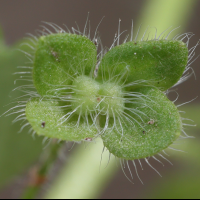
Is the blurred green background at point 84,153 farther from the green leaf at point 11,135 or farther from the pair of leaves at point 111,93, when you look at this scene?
the pair of leaves at point 111,93

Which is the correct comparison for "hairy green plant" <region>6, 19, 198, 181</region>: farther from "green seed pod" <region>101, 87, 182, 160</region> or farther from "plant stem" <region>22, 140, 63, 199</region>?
"plant stem" <region>22, 140, 63, 199</region>

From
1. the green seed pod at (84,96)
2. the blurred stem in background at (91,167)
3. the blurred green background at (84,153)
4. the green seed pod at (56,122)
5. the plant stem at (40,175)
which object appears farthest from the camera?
the blurred stem in background at (91,167)

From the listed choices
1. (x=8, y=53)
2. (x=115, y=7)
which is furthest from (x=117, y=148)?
(x=115, y=7)

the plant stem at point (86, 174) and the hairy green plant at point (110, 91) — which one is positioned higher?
the hairy green plant at point (110, 91)

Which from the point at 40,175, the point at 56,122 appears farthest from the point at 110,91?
the point at 40,175

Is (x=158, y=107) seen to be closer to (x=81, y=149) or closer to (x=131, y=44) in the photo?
(x=131, y=44)

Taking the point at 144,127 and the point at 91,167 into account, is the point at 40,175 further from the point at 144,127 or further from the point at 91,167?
the point at 144,127

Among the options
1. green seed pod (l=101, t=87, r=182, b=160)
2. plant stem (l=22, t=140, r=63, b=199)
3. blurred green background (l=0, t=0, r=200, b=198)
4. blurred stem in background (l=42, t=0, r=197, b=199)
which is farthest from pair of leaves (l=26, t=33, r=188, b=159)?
blurred stem in background (l=42, t=0, r=197, b=199)

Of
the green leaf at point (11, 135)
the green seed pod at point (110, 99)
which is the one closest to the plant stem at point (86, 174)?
the green leaf at point (11, 135)
